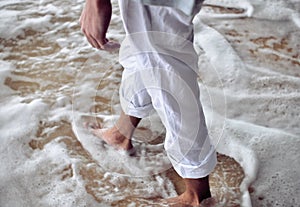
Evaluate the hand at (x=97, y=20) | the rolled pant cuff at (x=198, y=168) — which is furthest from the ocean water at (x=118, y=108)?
the hand at (x=97, y=20)

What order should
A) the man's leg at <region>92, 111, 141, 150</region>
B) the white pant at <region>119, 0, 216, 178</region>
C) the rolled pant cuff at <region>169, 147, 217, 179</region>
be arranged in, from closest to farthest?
1. the white pant at <region>119, 0, 216, 178</region>
2. the rolled pant cuff at <region>169, 147, 217, 179</region>
3. the man's leg at <region>92, 111, 141, 150</region>

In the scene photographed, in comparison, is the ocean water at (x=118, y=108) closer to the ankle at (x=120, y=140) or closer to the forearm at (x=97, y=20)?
the ankle at (x=120, y=140)

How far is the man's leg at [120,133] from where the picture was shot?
131 cm

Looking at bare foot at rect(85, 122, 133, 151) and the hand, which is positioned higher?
the hand

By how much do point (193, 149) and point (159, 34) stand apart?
27cm

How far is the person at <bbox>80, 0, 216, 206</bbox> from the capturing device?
92cm

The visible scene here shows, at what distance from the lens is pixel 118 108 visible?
1443mm

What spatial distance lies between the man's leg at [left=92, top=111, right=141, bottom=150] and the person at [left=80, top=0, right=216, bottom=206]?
Result: 0.47 ft

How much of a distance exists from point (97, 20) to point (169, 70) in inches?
7.3

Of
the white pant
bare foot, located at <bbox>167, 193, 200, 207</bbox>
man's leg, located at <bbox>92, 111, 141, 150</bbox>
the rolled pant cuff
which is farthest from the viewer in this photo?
man's leg, located at <bbox>92, 111, 141, 150</bbox>

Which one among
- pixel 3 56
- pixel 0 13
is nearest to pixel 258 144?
pixel 3 56

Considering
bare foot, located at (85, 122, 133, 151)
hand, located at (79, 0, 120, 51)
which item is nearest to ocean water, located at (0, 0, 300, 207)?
bare foot, located at (85, 122, 133, 151)

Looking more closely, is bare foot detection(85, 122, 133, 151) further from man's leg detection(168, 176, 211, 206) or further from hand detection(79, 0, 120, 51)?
hand detection(79, 0, 120, 51)

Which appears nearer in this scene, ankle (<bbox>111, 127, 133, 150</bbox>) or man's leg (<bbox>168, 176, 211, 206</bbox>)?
man's leg (<bbox>168, 176, 211, 206</bbox>)
